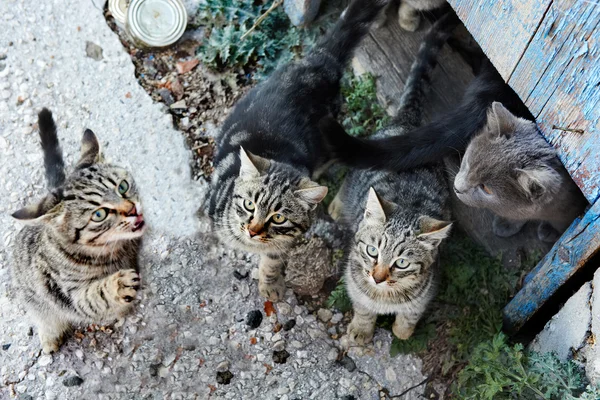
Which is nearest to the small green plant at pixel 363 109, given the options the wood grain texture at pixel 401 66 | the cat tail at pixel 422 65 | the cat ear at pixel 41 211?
the wood grain texture at pixel 401 66

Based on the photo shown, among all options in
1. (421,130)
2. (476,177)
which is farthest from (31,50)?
(476,177)

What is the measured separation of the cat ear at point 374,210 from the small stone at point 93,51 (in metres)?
2.29

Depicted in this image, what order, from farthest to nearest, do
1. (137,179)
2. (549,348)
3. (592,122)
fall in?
1. (137,179)
2. (549,348)
3. (592,122)

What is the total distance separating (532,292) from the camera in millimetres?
2729

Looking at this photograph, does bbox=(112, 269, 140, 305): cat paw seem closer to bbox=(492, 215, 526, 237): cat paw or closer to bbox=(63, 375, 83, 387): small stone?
bbox=(63, 375, 83, 387): small stone

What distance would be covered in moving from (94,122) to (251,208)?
1547mm

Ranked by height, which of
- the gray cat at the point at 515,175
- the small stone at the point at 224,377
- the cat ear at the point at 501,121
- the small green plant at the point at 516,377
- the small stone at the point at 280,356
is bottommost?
the small stone at the point at 224,377

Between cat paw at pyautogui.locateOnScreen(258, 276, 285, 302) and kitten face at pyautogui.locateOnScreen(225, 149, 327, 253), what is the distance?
46 centimetres

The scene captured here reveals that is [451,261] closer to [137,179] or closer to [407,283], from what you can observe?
[407,283]

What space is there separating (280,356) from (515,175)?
5.02 ft

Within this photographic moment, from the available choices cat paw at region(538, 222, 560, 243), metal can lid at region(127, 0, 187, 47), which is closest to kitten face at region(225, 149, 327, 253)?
cat paw at region(538, 222, 560, 243)

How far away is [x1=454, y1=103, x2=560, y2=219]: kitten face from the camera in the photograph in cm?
247

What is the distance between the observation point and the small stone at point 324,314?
10.6 feet

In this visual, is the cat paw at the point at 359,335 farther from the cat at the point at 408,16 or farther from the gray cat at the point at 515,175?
the cat at the point at 408,16
